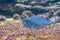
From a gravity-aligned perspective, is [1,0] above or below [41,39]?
below

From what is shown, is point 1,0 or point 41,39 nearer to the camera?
point 41,39

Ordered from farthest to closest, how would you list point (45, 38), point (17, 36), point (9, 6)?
point (9, 6) → point (17, 36) → point (45, 38)

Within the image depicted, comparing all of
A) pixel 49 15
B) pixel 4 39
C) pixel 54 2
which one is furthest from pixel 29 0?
pixel 4 39

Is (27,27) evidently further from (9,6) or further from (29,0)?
(29,0)

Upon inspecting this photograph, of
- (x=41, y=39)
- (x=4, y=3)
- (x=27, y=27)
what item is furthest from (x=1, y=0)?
(x=41, y=39)

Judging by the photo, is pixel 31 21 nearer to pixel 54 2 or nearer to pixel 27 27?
pixel 27 27

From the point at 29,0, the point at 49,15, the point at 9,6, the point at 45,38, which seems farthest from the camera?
the point at 29,0
